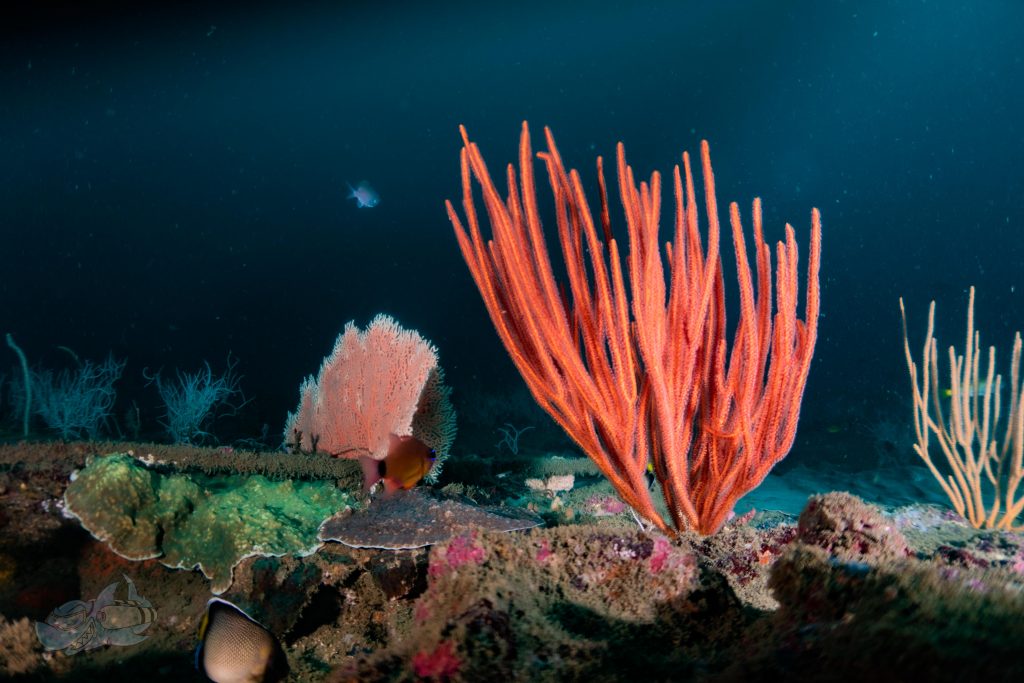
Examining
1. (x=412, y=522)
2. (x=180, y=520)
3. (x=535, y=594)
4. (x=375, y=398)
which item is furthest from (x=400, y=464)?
(x=375, y=398)

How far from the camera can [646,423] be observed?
10.0ft

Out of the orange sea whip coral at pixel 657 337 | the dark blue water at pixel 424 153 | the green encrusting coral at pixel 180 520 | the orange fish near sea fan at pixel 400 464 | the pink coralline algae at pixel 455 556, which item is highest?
the dark blue water at pixel 424 153

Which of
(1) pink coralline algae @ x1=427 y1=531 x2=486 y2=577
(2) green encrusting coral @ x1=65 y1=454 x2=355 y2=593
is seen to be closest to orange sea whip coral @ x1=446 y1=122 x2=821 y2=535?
(1) pink coralline algae @ x1=427 y1=531 x2=486 y2=577

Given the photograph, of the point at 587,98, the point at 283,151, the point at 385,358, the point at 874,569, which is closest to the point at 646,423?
the point at 874,569

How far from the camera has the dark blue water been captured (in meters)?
24.6

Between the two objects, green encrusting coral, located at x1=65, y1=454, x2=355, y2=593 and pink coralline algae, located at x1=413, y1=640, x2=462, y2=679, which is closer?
pink coralline algae, located at x1=413, y1=640, x2=462, y2=679

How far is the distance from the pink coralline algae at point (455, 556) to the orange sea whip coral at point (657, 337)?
106 centimetres

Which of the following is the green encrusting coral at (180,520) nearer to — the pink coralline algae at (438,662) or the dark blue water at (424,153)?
the pink coralline algae at (438,662)

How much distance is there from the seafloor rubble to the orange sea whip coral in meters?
0.40

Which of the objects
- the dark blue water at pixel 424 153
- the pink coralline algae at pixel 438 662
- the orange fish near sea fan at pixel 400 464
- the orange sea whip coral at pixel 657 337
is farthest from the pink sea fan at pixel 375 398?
the dark blue water at pixel 424 153

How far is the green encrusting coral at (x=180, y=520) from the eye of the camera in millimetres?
2959

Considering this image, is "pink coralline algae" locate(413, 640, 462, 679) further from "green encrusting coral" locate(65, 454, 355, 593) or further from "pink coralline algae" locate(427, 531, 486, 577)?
"green encrusting coral" locate(65, 454, 355, 593)

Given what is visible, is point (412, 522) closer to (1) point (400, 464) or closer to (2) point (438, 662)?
(1) point (400, 464)

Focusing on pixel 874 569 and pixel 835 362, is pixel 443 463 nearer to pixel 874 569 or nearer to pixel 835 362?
pixel 874 569
